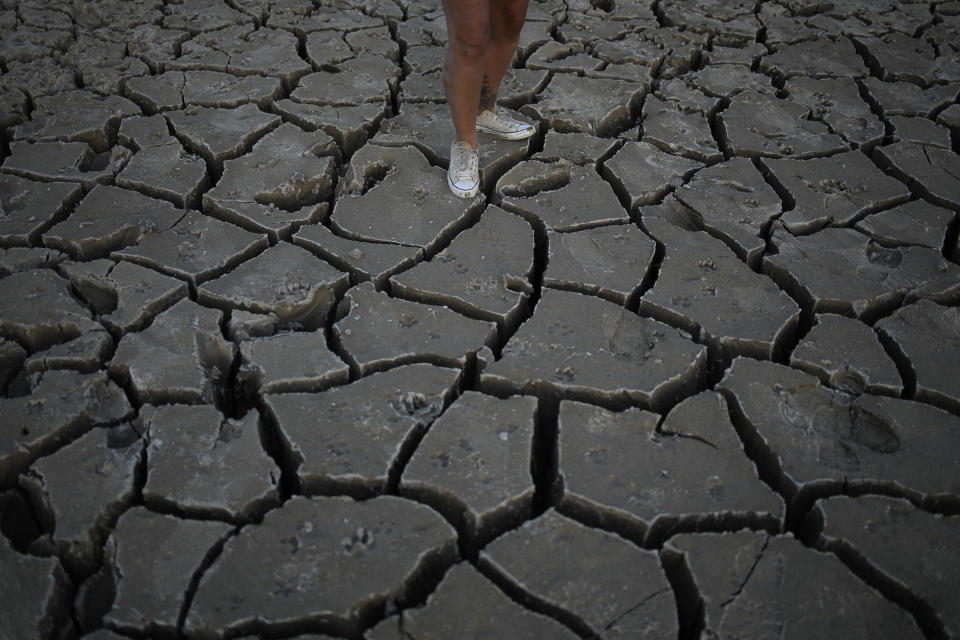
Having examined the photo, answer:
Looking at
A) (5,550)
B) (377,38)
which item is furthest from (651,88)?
(5,550)

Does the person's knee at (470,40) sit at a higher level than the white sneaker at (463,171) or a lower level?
higher

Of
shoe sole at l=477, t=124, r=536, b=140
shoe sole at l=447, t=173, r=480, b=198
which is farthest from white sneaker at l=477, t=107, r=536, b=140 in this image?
shoe sole at l=447, t=173, r=480, b=198

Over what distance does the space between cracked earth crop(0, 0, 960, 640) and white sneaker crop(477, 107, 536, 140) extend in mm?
111

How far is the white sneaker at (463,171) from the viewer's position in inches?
100

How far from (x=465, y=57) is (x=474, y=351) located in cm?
98

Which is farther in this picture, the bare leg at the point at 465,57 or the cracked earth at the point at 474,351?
the bare leg at the point at 465,57

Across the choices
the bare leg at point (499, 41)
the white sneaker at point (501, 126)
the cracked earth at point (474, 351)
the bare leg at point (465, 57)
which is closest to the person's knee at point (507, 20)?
the bare leg at point (499, 41)

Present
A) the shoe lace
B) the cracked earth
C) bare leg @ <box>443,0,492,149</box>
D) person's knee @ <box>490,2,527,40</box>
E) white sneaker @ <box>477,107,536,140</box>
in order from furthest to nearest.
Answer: white sneaker @ <box>477,107,536,140</box>
the shoe lace
person's knee @ <box>490,2,527,40</box>
bare leg @ <box>443,0,492,149</box>
the cracked earth

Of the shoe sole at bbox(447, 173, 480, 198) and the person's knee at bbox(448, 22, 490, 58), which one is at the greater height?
the person's knee at bbox(448, 22, 490, 58)

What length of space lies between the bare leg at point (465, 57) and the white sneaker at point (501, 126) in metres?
0.27

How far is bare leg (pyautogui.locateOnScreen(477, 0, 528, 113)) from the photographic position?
2465 mm

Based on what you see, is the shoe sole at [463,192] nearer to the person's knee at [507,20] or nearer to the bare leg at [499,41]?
the bare leg at [499,41]

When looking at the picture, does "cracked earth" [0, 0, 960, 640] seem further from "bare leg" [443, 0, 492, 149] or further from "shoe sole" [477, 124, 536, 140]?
"bare leg" [443, 0, 492, 149]

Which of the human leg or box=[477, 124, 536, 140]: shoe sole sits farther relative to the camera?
box=[477, 124, 536, 140]: shoe sole
